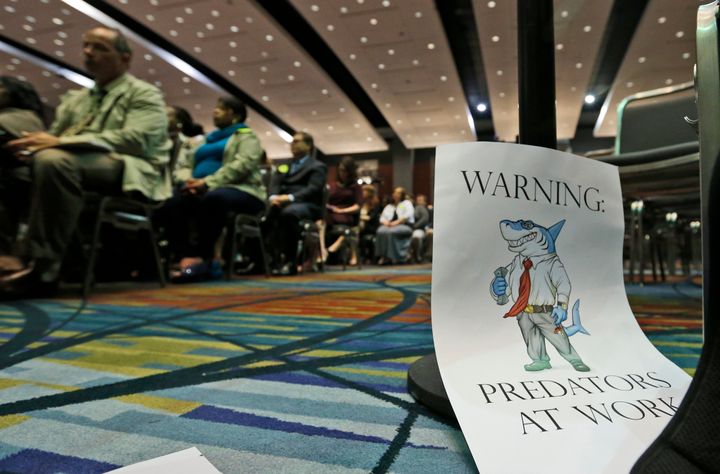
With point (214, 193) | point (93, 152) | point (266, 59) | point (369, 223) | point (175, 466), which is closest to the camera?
point (175, 466)

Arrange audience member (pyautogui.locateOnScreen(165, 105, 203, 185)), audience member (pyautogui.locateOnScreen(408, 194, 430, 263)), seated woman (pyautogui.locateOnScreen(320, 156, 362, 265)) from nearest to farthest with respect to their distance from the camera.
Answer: audience member (pyautogui.locateOnScreen(165, 105, 203, 185))
seated woman (pyautogui.locateOnScreen(320, 156, 362, 265))
audience member (pyautogui.locateOnScreen(408, 194, 430, 263))

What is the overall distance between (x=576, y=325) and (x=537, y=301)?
0.14ft

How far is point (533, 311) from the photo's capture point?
0.37 m

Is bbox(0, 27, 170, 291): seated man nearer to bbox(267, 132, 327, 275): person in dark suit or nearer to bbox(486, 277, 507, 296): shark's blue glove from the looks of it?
bbox(267, 132, 327, 275): person in dark suit

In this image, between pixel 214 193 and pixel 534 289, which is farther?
pixel 214 193

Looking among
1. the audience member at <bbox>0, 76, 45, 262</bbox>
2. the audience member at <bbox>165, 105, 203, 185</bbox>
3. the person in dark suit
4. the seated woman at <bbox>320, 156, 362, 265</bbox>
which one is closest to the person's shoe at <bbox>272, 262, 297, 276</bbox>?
the person in dark suit

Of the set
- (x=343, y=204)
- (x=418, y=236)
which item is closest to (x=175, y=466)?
(x=343, y=204)

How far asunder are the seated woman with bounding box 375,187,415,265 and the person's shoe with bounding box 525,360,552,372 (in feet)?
15.4

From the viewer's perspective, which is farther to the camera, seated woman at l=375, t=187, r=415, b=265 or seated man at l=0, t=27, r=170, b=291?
seated woman at l=375, t=187, r=415, b=265

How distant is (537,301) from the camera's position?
1.21 feet

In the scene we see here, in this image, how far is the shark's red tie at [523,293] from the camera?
1.21ft

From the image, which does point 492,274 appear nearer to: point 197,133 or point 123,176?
point 123,176

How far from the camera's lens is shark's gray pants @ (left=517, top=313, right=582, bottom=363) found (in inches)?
14.2

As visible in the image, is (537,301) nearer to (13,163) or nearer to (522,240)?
(522,240)
